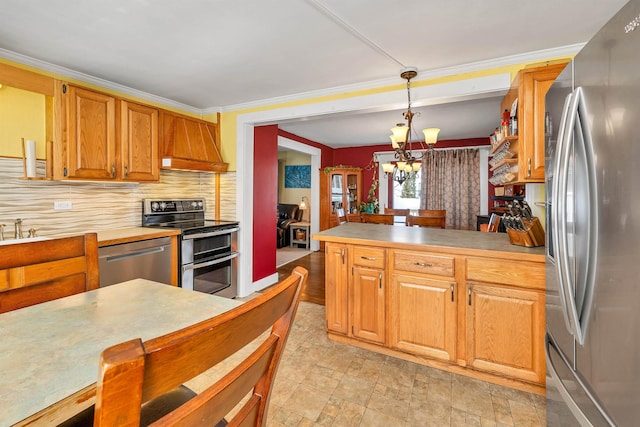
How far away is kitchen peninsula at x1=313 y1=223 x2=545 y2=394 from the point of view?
6.28 feet

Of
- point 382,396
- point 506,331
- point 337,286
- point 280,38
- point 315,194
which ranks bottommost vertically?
point 382,396

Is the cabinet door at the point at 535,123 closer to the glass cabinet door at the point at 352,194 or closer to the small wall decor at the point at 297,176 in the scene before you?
the glass cabinet door at the point at 352,194

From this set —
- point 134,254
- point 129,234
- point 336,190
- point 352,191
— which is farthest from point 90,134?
point 352,191

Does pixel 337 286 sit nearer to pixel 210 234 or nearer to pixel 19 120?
pixel 210 234

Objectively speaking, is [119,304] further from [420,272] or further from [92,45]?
[92,45]

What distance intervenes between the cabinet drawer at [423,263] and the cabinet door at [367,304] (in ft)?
0.55

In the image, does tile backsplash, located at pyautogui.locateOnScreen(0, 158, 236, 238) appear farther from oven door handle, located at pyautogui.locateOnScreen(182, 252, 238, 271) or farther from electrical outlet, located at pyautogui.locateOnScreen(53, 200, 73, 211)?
oven door handle, located at pyautogui.locateOnScreen(182, 252, 238, 271)

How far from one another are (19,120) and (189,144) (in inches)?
54.2

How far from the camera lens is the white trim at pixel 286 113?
258 centimetres

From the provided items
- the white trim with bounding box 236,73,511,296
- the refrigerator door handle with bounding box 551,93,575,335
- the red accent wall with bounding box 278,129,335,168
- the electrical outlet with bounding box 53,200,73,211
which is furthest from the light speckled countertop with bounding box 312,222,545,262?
the red accent wall with bounding box 278,129,335,168

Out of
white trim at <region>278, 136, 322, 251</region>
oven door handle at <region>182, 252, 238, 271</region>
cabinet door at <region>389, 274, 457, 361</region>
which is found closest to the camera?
cabinet door at <region>389, 274, 457, 361</region>

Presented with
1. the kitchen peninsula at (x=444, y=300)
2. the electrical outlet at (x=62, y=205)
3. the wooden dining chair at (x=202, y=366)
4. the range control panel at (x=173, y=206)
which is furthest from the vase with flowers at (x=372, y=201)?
the wooden dining chair at (x=202, y=366)

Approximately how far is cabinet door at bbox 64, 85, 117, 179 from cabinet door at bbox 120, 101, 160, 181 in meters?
0.09

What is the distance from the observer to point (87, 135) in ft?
8.51
